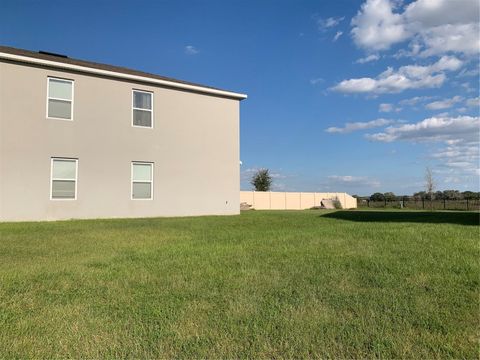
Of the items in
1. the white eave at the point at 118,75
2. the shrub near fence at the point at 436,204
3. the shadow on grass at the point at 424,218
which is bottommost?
the shadow on grass at the point at 424,218

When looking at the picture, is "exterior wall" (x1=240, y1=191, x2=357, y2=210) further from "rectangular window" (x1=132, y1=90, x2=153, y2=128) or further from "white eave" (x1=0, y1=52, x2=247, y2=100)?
"rectangular window" (x1=132, y1=90, x2=153, y2=128)

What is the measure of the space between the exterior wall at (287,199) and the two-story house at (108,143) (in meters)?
14.3

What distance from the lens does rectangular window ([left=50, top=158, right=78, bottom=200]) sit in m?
14.9

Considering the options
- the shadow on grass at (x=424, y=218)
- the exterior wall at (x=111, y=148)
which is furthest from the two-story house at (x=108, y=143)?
the shadow on grass at (x=424, y=218)

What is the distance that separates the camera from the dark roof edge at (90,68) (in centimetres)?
1425

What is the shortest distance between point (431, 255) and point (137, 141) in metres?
12.4

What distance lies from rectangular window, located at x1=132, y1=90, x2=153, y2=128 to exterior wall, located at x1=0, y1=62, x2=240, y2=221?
20 centimetres

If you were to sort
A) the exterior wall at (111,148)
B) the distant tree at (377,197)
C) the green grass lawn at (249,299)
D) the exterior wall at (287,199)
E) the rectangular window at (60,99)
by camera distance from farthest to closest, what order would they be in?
the distant tree at (377,197), the exterior wall at (287,199), the rectangular window at (60,99), the exterior wall at (111,148), the green grass lawn at (249,299)

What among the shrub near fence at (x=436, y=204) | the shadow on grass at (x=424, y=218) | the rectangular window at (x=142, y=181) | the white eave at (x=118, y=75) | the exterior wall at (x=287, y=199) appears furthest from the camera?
the exterior wall at (x=287, y=199)

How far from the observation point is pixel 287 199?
119 ft

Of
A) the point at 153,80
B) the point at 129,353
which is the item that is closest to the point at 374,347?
the point at 129,353

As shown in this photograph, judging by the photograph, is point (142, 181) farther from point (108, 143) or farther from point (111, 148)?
point (108, 143)

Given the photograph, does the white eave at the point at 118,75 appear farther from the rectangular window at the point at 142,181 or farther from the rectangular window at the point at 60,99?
the rectangular window at the point at 142,181

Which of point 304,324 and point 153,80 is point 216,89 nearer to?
point 153,80
